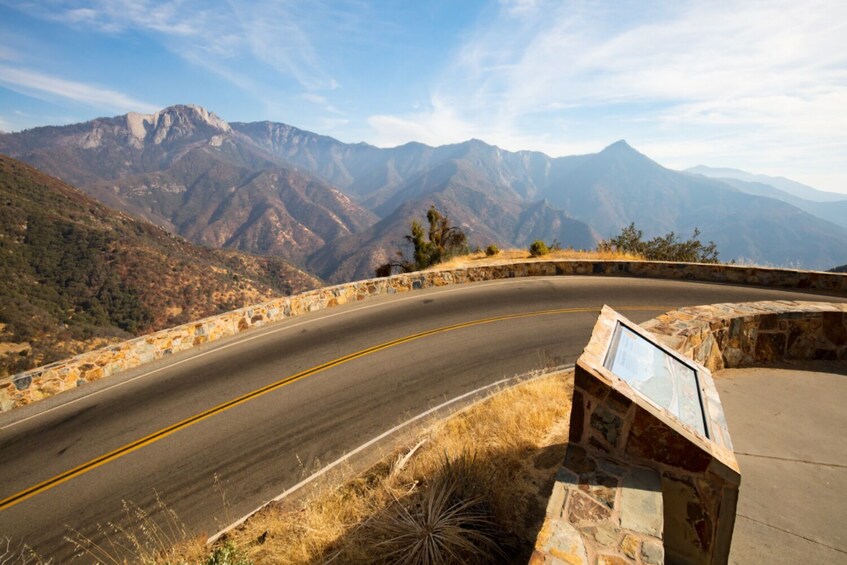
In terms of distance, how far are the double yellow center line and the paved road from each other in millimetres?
29

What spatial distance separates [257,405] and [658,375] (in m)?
7.67

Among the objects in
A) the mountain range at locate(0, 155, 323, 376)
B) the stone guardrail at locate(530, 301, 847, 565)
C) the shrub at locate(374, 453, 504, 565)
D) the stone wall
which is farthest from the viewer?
→ the mountain range at locate(0, 155, 323, 376)

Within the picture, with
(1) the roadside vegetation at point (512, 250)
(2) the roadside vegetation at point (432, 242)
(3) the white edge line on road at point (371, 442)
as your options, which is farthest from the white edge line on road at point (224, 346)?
(2) the roadside vegetation at point (432, 242)

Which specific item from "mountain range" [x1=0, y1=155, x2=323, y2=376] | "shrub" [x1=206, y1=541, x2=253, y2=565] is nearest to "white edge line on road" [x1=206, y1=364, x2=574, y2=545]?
"shrub" [x1=206, y1=541, x2=253, y2=565]

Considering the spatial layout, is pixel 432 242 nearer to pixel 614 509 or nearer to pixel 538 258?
pixel 538 258

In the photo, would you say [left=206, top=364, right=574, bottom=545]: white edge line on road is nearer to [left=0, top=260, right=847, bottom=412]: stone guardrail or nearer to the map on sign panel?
the map on sign panel

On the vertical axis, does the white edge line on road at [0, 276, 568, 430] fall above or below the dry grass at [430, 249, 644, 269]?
below

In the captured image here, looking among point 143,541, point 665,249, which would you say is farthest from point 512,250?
point 143,541

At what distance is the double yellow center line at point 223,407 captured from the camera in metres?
6.26

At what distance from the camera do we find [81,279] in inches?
4011

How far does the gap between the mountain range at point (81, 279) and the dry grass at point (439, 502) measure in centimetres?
8327

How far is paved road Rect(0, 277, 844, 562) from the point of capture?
602cm

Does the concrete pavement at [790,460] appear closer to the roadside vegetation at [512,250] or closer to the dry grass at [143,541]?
the dry grass at [143,541]

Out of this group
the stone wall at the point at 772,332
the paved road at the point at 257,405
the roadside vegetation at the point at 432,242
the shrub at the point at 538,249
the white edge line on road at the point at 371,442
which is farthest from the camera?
the roadside vegetation at the point at 432,242
